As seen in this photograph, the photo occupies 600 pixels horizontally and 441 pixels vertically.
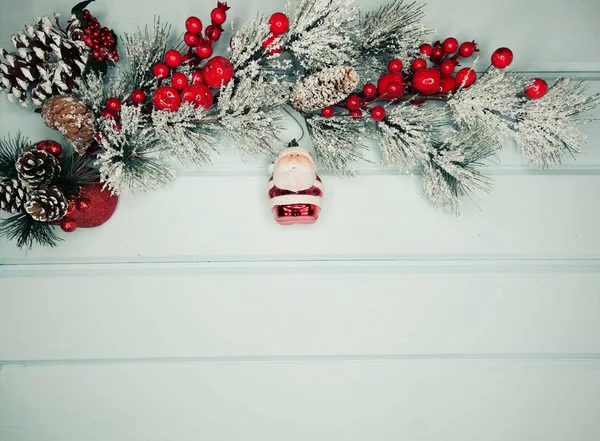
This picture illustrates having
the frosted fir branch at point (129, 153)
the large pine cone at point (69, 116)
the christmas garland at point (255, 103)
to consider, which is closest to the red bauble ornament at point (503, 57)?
the christmas garland at point (255, 103)

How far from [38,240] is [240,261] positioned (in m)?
0.36

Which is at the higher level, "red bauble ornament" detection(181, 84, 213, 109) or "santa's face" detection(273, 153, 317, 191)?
"red bauble ornament" detection(181, 84, 213, 109)

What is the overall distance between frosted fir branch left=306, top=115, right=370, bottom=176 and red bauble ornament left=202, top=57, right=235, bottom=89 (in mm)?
160

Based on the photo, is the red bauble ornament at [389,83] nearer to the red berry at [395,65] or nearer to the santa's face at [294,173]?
the red berry at [395,65]

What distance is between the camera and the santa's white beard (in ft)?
2.46

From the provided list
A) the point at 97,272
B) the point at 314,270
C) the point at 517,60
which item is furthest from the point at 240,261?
the point at 517,60

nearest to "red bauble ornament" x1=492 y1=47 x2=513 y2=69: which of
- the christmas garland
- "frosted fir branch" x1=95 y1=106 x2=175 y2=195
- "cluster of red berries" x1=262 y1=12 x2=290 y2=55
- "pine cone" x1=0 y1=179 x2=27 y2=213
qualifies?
the christmas garland

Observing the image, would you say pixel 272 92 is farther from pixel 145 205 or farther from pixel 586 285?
pixel 586 285

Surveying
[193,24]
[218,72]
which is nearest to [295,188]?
[218,72]

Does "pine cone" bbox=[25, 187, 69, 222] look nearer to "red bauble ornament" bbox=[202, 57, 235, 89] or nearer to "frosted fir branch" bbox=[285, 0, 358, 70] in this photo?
"red bauble ornament" bbox=[202, 57, 235, 89]

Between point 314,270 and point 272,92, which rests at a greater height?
point 272,92

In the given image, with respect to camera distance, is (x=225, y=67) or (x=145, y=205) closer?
(x=225, y=67)

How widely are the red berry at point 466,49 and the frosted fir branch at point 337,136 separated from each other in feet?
0.72

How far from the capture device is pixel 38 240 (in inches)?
32.1
